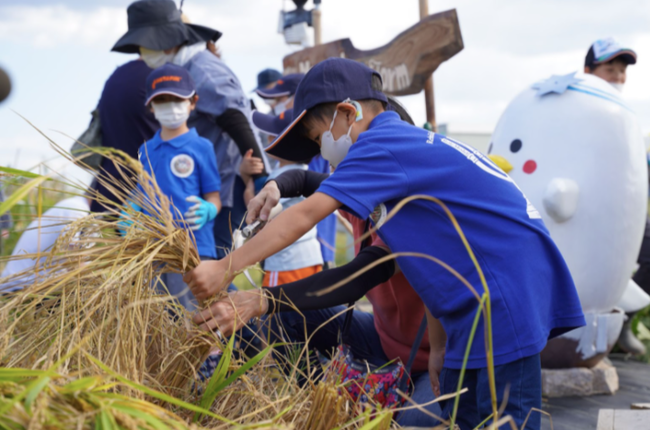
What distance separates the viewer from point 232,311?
4.94ft

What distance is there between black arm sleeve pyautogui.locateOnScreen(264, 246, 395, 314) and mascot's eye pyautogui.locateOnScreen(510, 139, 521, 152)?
65.6 inches

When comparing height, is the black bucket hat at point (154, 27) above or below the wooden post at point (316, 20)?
below

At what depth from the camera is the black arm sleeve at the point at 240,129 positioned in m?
3.15

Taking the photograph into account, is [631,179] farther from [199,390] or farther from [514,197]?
[199,390]

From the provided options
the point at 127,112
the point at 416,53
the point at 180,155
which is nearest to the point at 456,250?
the point at 180,155

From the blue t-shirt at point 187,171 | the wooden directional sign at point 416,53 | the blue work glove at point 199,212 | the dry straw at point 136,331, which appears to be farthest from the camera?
the wooden directional sign at point 416,53

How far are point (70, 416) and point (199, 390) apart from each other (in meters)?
0.64

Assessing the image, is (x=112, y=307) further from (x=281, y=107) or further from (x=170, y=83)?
(x=281, y=107)

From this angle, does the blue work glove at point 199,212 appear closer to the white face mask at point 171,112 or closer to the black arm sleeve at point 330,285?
the white face mask at point 171,112

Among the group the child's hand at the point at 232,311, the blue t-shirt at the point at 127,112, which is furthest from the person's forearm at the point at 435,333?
the blue t-shirt at the point at 127,112

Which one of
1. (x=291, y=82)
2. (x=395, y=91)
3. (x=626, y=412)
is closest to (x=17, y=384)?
(x=626, y=412)

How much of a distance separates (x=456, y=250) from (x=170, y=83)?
1863mm

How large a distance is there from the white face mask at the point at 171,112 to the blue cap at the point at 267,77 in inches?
104

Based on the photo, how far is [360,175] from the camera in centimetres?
141
